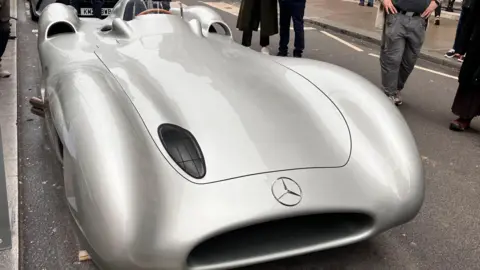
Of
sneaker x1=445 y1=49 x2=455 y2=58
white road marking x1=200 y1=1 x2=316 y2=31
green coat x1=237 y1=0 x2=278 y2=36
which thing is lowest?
white road marking x1=200 y1=1 x2=316 y2=31

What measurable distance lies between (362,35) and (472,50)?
16.4 feet

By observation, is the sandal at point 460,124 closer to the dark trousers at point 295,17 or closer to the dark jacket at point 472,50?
the dark jacket at point 472,50

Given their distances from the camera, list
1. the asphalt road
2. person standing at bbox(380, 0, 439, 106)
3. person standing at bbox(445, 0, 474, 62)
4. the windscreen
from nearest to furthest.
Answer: the asphalt road
the windscreen
person standing at bbox(445, 0, 474, 62)
person standing at bbox(380, 0, 439, 106)

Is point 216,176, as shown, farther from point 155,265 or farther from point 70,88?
point 70,88

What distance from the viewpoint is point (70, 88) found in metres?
2.62

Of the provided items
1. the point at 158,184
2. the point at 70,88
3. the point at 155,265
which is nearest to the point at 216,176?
the point at 158,184

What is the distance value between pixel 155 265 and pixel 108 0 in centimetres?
728

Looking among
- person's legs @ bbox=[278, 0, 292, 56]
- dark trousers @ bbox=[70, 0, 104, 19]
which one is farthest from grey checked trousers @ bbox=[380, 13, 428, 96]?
dark trousers @ bbox=[70, 0, 104, 19]

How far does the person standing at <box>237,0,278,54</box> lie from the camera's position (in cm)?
688

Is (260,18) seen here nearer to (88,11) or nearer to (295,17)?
(295,17)

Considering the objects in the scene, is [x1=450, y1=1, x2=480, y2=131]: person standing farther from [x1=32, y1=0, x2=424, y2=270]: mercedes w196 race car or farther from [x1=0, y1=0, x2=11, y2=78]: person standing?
[x1=0, y1=0, x2=11, y2=78]: person standing

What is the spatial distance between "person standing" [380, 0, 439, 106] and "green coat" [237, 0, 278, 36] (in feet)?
6.84

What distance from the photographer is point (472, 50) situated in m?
4.45

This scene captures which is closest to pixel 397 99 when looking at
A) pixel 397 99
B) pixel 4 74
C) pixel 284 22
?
pixel 397 99
